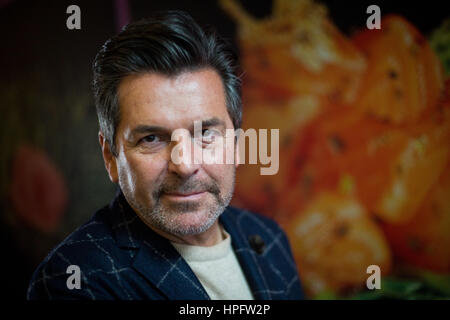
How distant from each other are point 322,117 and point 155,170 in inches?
51.6

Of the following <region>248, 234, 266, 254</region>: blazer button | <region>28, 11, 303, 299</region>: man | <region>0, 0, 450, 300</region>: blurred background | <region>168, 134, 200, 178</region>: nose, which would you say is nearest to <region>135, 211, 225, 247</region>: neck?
<region>28, 11, 303, 299</region>: man

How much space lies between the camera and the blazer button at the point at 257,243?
1.32 meters

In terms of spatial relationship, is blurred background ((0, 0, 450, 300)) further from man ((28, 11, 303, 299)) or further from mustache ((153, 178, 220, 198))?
mustache ((153, 178, 220, 198))

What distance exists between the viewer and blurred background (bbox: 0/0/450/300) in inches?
71.7

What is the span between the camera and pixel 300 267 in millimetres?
2121

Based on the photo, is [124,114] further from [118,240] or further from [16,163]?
[16,163]

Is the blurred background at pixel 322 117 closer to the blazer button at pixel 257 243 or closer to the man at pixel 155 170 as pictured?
the blazer button at pixel 257 243

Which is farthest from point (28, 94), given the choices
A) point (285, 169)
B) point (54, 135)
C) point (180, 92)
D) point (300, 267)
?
point (300, 267)

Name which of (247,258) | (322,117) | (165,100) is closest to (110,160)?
(165,100)

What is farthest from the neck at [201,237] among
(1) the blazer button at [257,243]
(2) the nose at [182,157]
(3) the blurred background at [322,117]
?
(3) the blurred background at [322,117]

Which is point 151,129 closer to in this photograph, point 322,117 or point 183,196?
point 183,196

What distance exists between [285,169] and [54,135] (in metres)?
1.44

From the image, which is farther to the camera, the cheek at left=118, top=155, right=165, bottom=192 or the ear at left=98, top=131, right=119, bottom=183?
the ear at left=98, top=131, right=119, bottom=183
